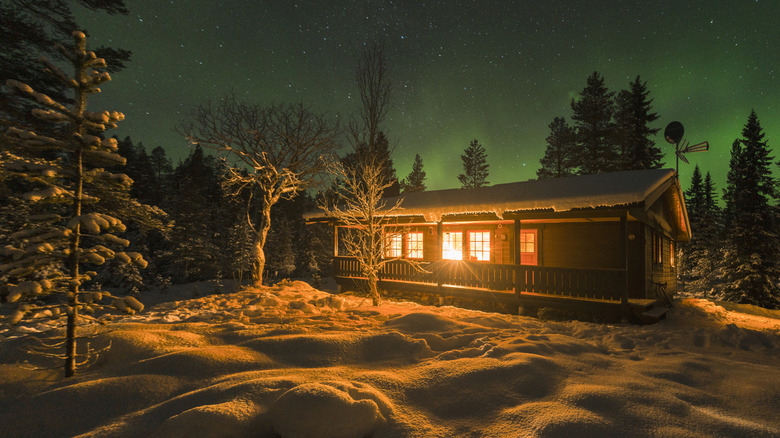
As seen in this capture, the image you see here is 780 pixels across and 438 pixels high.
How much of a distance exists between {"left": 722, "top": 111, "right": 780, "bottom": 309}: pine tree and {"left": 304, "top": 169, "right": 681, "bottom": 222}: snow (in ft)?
41.2

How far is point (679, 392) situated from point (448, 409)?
2512mm

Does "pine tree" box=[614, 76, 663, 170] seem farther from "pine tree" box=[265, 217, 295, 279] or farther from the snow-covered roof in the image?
"pine tree" box=[265, 217, 295, 279]

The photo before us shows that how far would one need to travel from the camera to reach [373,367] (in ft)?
12.4

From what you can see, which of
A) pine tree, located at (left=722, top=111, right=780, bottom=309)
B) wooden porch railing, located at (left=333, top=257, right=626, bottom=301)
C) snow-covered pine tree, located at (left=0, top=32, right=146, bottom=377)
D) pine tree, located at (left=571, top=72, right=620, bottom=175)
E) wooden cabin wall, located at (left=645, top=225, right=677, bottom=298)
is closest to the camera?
snow-covered pine tree, located at (left=0, top=32, right=146, bottom=377)

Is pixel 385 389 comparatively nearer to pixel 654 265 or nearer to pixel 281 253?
pixel 654 265

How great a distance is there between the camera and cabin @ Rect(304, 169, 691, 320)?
7766 millimetres

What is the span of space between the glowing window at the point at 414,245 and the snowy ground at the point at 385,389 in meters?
8.42

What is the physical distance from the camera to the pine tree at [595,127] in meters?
25.2

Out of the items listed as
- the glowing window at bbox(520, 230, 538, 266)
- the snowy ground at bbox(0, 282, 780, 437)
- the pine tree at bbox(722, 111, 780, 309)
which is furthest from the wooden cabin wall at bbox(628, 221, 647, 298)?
the pine tree at bbox(722, 111, 780, 309)

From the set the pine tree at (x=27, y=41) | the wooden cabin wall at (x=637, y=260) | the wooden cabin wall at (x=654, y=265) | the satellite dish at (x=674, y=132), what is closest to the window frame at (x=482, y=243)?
the wooden cabin wall at (x=637, y=260)

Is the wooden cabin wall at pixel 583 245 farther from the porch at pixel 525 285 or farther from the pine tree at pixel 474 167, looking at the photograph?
the pine tree at pixel 474 167

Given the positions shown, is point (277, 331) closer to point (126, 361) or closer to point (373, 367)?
point (126, 361)

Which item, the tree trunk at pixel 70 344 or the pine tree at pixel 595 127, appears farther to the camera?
the pine tree at pixel 595 127

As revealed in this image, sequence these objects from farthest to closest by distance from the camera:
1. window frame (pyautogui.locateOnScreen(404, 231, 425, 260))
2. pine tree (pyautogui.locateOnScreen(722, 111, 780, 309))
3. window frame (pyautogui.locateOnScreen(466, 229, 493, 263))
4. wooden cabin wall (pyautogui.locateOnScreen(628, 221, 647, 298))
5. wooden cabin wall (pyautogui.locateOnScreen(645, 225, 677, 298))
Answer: pine tree (pyautogui.locateOnScreen(722, 111, 780, 309)) < window frame (pyautogui.locateOnScreen(404, 231, 425, 260)) < window frame (pyautogui.locateOnScreen(466, 229, 493, 263)) < wooden cabin wall (pyautogui.locateOnScreen(645, 225, 677, 298)) < wooden cabin wall (pyautogui.locateOnScreen(628, 221, 647, 298))
